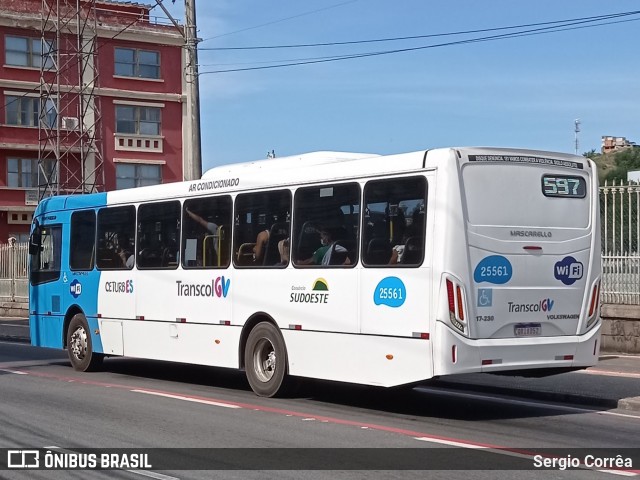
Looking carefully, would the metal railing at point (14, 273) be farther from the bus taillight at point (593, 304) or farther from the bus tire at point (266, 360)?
the bus taillight at point (593, 304)

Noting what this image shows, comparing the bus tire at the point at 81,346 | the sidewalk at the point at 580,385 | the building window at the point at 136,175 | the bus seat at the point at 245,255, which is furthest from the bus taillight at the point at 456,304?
the building window at the point at 136,175

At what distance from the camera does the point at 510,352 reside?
1162 cm

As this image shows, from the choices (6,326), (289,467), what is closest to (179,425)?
(289,467)

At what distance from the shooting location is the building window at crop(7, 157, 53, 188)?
180ft

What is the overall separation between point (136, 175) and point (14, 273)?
19.6m

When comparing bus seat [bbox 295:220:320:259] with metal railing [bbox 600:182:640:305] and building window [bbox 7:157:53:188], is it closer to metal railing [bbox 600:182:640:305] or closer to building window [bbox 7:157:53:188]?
metal railing [bbox 600:182:640:305]

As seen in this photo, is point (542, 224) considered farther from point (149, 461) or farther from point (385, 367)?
point (149, 461)

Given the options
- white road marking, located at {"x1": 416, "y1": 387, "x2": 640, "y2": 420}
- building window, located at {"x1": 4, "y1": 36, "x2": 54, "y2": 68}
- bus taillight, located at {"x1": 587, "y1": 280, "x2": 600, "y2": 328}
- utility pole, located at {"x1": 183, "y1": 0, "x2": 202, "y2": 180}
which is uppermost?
building window, located at {"x1": 4, "y1": 36, "x2": 54, "y2": 68}

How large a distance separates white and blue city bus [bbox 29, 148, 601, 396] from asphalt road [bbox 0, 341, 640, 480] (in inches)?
24.5

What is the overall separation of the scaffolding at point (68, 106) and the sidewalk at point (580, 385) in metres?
39.4

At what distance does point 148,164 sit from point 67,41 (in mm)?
8661

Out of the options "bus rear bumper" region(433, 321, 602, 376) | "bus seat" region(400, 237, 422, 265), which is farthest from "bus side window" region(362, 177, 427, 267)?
"bus rear bumper" region(433, 321, 602, 376)

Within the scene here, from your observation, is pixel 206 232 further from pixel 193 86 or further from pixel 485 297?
pixel 193 86

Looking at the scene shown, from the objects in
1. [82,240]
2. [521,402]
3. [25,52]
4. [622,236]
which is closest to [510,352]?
[521,402]
